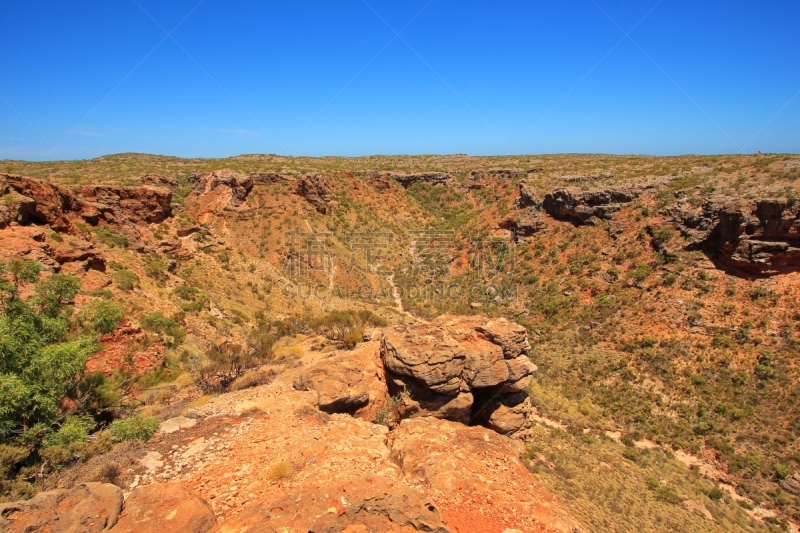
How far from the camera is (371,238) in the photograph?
4941 centimetres

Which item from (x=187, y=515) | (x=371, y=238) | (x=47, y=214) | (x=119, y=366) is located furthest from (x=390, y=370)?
(x=371, y=238)

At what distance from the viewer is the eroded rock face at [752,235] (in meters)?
25.0

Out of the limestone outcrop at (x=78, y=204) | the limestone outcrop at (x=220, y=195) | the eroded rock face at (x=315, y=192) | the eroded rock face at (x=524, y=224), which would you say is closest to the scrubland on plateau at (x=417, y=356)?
the limestone outcrop at (x=78, y=204)

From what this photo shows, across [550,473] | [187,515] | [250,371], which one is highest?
[187,515]

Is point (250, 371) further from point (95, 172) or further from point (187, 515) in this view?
point (95, 172)

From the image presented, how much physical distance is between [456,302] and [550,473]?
78.9 feet

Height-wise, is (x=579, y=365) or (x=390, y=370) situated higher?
(x=390, y=370)

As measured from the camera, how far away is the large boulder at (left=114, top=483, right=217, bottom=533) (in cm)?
701

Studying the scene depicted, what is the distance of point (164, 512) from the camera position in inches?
290

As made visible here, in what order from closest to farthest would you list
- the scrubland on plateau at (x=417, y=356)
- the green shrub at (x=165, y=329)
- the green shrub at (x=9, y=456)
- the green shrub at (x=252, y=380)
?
the green shrub at (x=9, y=456) → the scrubland on plateau at (x=417, y=356) → the green shrub at (x=252, y=380) → the green shrub at (x=165, y=329)

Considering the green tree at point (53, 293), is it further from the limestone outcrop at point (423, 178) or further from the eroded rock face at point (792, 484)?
the limestone outcrop at point (423, 178)

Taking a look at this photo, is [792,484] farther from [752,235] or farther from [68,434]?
[68,434]

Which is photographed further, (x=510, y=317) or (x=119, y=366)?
(x=510, y=317)

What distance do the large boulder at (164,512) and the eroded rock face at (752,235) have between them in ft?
108
